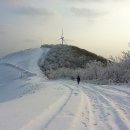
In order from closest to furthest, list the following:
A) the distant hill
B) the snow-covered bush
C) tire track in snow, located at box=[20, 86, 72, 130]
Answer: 1. tire track in snow, located at box=[20, 86, 72, 130]
2. the snow-covered bush
3. the distant hill

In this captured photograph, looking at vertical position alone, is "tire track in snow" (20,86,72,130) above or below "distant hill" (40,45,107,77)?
below

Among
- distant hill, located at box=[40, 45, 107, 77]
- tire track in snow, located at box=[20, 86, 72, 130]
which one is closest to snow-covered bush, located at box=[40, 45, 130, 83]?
distant hill, located at box=[40, 45, 107, 77]

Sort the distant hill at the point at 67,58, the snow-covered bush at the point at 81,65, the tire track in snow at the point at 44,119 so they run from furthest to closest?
the distant hill at the point at 67,58
the snow-covered bush at the point at 81,65
the tire track in snow at the point at 44,119

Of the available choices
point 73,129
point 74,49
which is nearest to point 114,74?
point 73,129

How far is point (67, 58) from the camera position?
114562mm

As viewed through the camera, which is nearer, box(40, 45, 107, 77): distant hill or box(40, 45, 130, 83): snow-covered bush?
box(40, 45, 130, 83): snow-covered bush

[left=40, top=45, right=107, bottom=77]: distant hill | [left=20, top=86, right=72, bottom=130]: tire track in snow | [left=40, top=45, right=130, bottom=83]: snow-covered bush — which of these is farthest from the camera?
[left=40, top=45, right=107, bottom=77]: distant hill

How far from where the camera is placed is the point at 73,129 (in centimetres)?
1180

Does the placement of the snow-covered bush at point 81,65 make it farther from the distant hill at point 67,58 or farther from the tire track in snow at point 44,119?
the tire track in snow at point 44,119

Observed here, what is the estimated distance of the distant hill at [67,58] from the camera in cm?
10419

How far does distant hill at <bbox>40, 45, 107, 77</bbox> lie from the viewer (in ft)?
342

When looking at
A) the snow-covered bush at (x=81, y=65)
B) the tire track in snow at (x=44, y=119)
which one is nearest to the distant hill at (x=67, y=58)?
the snow-covered bush at (x=81, y=65)

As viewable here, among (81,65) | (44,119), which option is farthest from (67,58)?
(44,119)

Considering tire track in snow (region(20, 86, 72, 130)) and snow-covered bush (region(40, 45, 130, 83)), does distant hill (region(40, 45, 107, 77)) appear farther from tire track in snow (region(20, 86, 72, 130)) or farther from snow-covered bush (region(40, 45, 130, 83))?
tire track in snow (region(20, 86, 72, 130))
